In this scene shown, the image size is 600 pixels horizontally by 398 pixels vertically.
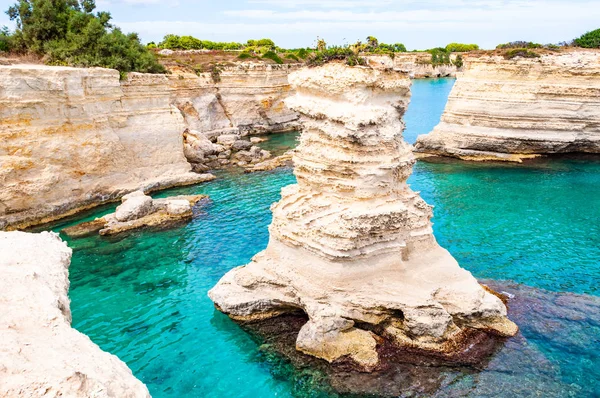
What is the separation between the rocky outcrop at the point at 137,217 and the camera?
70.4 ft

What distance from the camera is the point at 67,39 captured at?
31.0 metres

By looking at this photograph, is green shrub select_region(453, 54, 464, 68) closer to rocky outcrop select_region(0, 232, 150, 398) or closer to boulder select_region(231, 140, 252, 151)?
boulder select_region(231, 140, 252, 151)

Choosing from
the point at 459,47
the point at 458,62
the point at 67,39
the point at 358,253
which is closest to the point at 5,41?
the point at 67,39

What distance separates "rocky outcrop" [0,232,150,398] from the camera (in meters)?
4.42

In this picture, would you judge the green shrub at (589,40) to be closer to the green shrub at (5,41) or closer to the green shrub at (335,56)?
the green shrub at (335,56)

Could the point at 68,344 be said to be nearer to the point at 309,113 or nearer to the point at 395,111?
the point at 309,113

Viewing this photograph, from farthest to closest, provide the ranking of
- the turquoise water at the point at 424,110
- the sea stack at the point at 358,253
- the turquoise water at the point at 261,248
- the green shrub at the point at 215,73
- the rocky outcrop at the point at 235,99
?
the turquoise water at the point at 424,110 < the green shrub at the point at 215,73 < the rocky outcrop at the point at 235,99 < the sea stack at the point at 358,253 < the turquoise water at the point at 261,248

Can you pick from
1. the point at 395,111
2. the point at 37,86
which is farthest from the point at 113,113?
the point at 395,111

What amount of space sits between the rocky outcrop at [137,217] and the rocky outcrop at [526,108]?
2000cm

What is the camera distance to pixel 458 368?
1150cm

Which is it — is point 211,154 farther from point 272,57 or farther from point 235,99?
point 272,57

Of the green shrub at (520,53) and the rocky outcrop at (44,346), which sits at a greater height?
the green shrub at (520,53)

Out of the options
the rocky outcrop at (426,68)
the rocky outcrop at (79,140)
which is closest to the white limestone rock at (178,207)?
the rocky outcrop at (79,140)

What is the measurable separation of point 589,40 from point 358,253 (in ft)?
161
